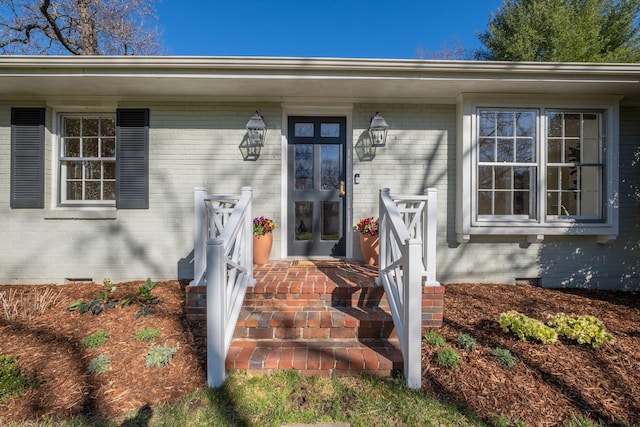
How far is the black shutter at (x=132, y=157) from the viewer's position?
13.1 ft

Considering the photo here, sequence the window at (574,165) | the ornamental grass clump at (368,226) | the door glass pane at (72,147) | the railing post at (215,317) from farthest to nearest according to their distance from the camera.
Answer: the door glass pane at (72,147), the window at (574,165), the ornamental grass clump at (368,226), the railing post at (215,317)

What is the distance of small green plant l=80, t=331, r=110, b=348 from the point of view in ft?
8.06

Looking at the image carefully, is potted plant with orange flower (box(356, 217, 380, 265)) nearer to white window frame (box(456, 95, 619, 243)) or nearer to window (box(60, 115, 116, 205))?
white window frame (box(456, 95, 619, 243))

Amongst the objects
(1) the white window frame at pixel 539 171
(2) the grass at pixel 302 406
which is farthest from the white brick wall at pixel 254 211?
(2) the grass at pixel 302 406

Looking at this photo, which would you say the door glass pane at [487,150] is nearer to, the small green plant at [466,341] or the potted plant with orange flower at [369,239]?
the potted plant with orange flower at [369,239]

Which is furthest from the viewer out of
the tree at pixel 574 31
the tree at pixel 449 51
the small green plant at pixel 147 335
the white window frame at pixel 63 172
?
the tree at pixel 449 51

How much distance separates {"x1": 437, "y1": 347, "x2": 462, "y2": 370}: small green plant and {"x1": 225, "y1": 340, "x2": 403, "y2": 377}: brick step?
0.32m

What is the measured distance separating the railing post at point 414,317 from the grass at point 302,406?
0.36 ft

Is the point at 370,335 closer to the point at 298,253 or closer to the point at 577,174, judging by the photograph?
the point at 298,253

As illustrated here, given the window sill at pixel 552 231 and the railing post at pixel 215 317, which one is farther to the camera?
the window sill at pixel 552 231

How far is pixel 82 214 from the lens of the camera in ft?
13.1

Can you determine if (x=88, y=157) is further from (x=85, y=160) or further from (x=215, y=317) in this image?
(x=215, y=317)

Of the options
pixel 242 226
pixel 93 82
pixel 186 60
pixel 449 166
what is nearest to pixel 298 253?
pixel 242 226

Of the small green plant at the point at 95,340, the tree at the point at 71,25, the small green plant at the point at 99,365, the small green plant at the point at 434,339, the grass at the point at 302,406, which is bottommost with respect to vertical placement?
the grass at the point at 302,406
